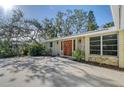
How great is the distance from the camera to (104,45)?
11.1 metres

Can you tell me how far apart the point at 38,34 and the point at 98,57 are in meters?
18.3

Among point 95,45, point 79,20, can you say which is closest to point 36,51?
point 95,45

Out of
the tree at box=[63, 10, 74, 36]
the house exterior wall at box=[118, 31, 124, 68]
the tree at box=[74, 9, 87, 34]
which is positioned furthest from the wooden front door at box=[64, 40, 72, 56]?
the tree at box=[74, 9, 87, 34]

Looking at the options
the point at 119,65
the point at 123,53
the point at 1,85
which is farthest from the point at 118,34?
the point at 1,85

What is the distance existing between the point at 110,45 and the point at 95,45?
5.34ft

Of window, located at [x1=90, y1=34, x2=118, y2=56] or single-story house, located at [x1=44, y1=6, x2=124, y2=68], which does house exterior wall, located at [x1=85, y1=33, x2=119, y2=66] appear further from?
window, located at [x1=90, y1=34, x2=118, y2=56]

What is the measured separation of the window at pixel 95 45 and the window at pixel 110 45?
2.20ft

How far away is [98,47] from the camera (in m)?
11.7

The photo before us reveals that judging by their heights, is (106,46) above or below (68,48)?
above

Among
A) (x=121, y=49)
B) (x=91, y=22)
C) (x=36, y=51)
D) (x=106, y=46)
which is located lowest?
(x=36, y=51)

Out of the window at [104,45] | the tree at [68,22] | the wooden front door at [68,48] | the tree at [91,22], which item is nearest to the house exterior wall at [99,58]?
the window at [104,45]

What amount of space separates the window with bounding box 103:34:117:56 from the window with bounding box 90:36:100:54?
0.67 m

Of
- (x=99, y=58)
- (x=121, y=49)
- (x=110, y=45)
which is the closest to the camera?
(x=121, y=49)

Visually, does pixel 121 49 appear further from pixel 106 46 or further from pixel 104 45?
pixel 104 45
